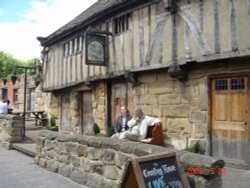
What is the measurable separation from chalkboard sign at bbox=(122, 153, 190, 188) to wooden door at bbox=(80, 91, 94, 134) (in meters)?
9.53

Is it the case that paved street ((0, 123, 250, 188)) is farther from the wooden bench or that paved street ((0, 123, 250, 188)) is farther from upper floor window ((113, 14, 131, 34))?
upper floor window ((113, 14, 131, 34))

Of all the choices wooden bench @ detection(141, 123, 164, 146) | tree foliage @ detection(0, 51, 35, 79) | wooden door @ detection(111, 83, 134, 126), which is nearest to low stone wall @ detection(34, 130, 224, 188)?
wooden bench @ detection(141, 123, 164, 146)

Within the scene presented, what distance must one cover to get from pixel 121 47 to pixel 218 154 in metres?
4.55

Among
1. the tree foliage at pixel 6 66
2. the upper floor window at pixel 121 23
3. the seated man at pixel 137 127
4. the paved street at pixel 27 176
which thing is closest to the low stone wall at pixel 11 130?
Answer: the paved street at pixel 27 176

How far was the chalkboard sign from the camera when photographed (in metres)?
3.40

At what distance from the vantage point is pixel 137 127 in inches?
323

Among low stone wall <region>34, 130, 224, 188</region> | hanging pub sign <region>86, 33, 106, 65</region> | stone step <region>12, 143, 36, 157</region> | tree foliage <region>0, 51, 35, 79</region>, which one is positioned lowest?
stone step <region>12, 143, 36, 157</region>

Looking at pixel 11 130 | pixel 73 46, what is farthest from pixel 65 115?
pixel 11 130

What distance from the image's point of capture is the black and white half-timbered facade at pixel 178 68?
7.29m

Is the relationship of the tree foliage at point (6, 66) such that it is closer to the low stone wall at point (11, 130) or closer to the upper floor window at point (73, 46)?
the upper floor window at point (73, 46)

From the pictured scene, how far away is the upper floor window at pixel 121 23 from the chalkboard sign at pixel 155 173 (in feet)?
23.6

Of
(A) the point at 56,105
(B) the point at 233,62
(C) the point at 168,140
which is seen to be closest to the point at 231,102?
(B) the point at 233,62

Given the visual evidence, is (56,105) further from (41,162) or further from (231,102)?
(231,102)

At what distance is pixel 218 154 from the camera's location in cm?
772
